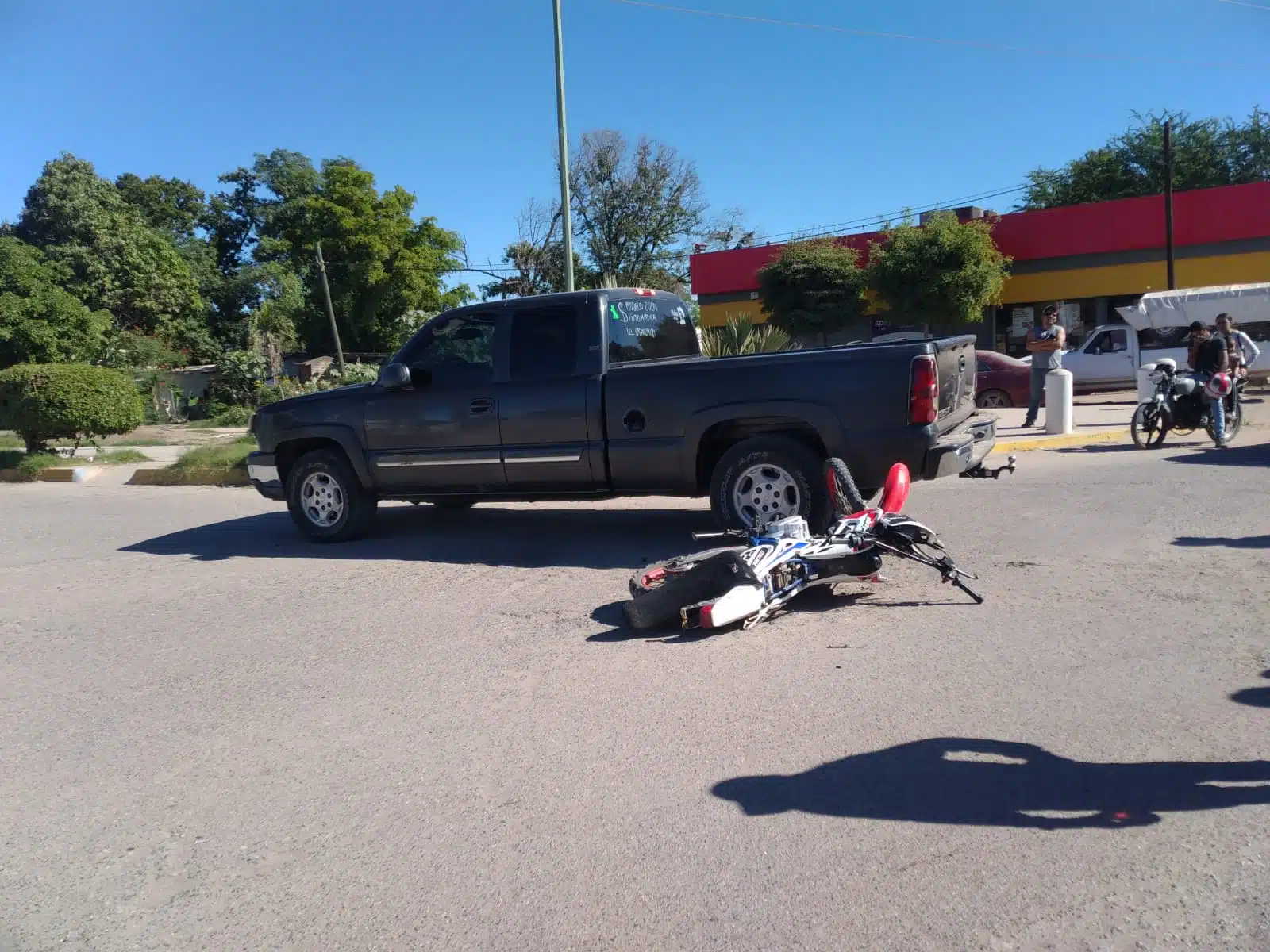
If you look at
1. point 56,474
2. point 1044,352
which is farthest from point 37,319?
point 1044,352

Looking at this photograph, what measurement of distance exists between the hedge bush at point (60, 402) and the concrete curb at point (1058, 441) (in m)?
14.1

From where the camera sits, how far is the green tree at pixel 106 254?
43719 millimetres

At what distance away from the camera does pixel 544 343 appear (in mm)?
8289

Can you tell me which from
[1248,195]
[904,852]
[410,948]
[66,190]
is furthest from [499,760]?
[66,190]

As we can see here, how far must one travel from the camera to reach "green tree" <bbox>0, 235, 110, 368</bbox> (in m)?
29.9

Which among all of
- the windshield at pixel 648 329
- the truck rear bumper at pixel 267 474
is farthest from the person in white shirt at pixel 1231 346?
the truck rear bumper at pixel 267 474

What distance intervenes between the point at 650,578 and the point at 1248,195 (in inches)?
1160

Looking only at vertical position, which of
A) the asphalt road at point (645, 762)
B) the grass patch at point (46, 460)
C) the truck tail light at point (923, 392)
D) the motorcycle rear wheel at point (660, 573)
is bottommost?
the asphalt road at point (645, 762)

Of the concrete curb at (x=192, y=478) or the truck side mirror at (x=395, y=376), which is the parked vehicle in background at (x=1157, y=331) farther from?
the truck side mirror at (x=395, y=376)

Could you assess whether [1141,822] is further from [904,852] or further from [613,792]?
[613,792]

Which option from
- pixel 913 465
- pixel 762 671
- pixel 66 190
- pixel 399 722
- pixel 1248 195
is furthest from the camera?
pixel 66 190

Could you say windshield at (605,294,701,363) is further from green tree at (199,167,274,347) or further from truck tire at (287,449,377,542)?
green tree at (199,167,274,347)

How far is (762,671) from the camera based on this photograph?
521cm

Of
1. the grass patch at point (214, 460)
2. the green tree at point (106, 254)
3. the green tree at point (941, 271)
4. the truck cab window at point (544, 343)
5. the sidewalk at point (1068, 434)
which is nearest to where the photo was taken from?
the truck cab window at point (544, 343)
